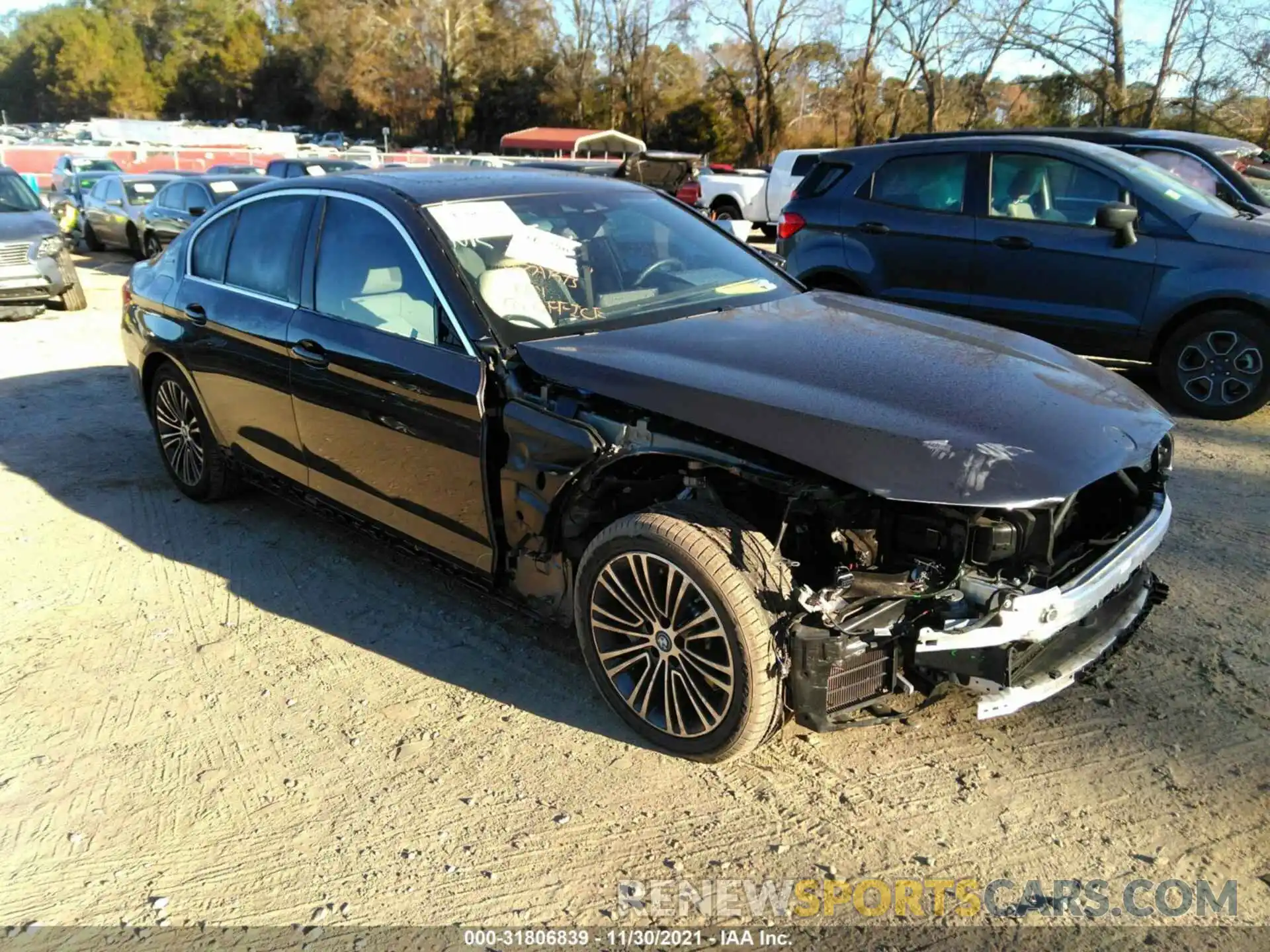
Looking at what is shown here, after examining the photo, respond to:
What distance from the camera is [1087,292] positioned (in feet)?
21.7

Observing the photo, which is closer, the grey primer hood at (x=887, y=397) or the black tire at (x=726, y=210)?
the grey primer hood at (x=887, y=397)

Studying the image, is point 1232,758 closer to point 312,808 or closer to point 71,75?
point 312,808

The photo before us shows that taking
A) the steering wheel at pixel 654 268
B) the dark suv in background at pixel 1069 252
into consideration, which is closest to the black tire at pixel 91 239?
the dark suv in background at pixel 1069 252

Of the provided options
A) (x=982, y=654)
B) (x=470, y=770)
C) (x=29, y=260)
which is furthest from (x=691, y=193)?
(x=982, y=654)

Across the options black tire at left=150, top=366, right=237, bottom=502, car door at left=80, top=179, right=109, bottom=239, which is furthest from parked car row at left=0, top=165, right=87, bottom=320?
black tire at left=150, top=366, right=237, bottom=502

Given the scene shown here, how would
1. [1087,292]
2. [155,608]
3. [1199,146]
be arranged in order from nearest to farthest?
[155,608], [1087,292], [1199,146]

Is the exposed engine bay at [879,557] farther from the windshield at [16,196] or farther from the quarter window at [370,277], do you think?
the windshield at [16,196]

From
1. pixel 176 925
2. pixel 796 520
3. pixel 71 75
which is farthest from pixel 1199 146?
pixel 71 75

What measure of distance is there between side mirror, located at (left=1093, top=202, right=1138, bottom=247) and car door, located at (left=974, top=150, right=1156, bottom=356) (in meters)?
0.05

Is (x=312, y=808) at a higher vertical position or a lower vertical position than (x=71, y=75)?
lower

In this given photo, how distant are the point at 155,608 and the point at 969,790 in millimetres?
3379

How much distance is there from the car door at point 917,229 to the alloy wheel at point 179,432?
4.93 metres

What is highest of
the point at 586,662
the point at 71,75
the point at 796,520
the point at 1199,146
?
the point at 71,75

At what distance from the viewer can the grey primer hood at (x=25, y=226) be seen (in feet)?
34.0
